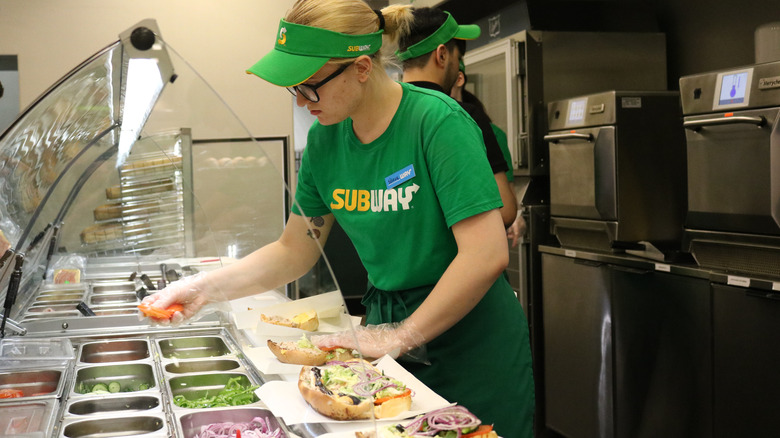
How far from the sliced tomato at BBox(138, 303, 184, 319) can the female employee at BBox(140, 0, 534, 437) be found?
2 centimetres

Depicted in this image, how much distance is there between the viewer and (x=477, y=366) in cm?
172

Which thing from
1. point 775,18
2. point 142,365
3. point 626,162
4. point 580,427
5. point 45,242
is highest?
point 775,18

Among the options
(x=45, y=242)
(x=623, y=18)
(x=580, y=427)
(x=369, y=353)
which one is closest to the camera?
(x=369, y=353)

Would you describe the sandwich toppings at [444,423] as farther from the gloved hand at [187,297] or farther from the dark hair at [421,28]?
the dark hair at [421,28]

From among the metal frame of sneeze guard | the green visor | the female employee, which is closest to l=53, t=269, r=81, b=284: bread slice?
the metal frame of sneeze guard

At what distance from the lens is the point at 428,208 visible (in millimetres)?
1645

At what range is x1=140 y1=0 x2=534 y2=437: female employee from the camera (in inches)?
60.4

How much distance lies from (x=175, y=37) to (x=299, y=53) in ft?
15.6

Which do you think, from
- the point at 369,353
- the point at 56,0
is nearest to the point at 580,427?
the point at 369,353

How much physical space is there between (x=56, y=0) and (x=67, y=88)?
Answer: 177 inches

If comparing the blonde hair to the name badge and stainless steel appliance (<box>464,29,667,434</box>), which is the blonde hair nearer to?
the name badge

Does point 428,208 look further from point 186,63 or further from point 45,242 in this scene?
point 45,242

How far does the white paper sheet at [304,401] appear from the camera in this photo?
1287 millimetres

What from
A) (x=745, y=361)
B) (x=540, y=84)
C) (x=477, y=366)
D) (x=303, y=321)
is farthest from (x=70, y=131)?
(x=540, y=84)
